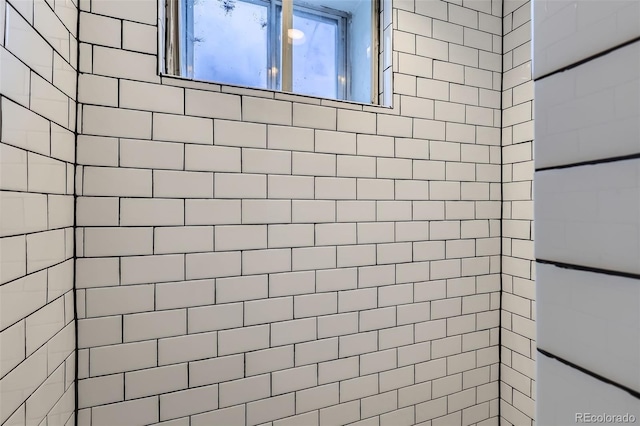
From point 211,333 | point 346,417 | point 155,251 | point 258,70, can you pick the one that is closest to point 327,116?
point 258,70

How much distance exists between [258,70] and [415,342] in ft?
4.07

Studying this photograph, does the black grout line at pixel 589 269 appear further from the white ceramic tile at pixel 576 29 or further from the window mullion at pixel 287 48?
the window mullion at pixel 287 48

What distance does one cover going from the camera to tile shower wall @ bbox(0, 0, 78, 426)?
2.05 feet

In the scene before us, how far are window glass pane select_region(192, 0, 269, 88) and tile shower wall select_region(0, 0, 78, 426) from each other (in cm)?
40

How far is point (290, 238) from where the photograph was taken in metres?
1.20

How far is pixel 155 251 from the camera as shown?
3.43ft

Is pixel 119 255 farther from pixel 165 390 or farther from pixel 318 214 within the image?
pixel 318 214

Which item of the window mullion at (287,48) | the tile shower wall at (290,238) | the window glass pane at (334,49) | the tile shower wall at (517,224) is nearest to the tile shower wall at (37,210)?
the tile shower wall at (290,238)

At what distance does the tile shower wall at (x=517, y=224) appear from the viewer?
1429 mm

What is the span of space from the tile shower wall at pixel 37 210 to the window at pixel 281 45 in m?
0.37

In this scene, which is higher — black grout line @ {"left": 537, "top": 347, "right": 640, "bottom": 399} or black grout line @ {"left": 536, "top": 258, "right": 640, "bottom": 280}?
black grout line @ {"left": 536, "top": 258, "right": 640, "bottom": 280}

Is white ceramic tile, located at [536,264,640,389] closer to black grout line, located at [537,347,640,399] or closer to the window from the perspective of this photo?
black grout line, located at [537,347,640,399]

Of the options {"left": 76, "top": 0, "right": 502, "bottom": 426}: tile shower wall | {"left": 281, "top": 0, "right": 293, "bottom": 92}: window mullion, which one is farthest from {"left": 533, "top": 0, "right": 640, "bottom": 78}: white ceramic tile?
{"left": 281, "top": 0, "right": 293, "bottom": 92}: window mullion

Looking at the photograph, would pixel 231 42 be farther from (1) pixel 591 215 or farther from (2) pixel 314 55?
(1) pixel 591 215
